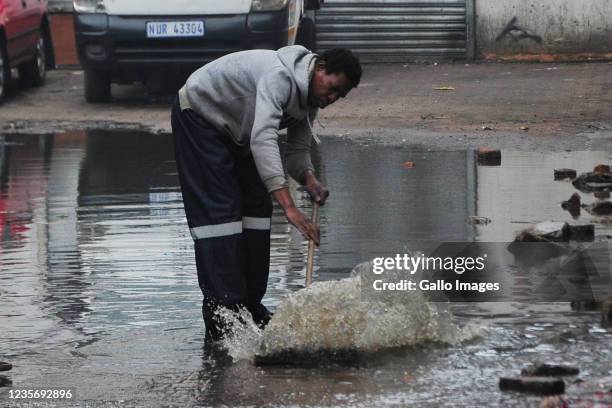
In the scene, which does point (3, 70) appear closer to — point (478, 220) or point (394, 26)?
point (394, 26)

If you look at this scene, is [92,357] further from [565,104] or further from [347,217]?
[565,104]

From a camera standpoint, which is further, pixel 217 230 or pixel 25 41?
pixel 25 41

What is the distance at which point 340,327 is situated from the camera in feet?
21.3

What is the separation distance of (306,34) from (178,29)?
10.1ft

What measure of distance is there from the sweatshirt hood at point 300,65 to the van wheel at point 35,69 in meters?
13.1

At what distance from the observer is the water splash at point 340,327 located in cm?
641

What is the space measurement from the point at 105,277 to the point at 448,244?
6.42 ft

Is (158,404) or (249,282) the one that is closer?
(158,404)

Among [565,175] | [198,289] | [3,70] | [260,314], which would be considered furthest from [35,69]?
[260,314]

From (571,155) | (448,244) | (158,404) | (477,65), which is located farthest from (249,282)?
(477,65)

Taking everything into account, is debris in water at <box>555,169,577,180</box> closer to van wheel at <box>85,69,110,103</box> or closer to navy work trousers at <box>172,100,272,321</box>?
navy work trousers at <box>172,100,272,321</box>

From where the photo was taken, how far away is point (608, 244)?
8.85 m

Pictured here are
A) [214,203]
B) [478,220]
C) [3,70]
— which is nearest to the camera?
[214,203]

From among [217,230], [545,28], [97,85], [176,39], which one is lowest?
[545,28]
